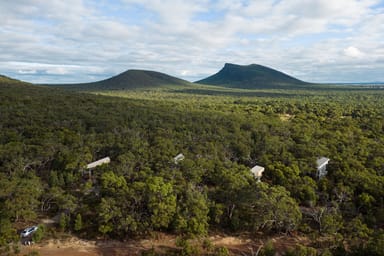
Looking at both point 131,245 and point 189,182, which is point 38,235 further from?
point 189,182

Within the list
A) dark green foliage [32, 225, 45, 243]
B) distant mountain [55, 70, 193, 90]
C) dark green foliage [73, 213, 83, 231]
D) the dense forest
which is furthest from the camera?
distant mountain [55, 70, 193, 90]

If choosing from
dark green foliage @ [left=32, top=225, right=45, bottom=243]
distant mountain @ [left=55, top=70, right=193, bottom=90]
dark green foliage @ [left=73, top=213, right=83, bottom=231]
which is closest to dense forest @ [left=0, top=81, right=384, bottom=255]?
dark green foliage @ [left=73, top=213, right=83, bottom=231]

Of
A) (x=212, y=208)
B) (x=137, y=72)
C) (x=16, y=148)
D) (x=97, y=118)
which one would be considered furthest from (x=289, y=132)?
(x=137, y=72)

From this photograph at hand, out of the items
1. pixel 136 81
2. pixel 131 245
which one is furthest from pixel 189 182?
pixel 136 81

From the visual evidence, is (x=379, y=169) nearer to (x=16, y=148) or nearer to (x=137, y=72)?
(x=16, y=148)

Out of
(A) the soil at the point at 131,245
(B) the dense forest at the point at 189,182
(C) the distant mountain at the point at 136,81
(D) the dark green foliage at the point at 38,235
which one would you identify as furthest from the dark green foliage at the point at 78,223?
(C) the distant mountain at the point at 136,81

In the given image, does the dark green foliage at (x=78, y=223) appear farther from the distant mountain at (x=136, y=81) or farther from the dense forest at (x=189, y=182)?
the distant mountain at (x=136, y=81)

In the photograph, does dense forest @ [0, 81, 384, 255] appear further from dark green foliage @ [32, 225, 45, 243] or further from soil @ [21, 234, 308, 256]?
dark green foliage @ [32, 225, 45, 243]
